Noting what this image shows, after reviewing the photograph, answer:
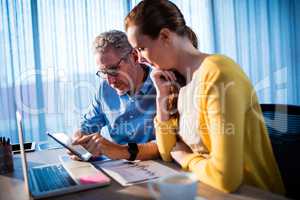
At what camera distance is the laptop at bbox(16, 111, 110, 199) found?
97 cm

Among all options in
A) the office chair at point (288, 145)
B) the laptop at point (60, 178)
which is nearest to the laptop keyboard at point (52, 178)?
the laptop at point (60, 178)

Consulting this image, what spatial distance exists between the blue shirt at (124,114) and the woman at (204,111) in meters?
0.27

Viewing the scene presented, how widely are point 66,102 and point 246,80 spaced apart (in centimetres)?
207

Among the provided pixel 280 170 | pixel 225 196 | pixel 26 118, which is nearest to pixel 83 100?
pixel 26 118

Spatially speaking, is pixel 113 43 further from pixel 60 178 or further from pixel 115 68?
pixel 60 178

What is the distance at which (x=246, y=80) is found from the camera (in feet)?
3.39

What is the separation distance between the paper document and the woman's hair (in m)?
0.50

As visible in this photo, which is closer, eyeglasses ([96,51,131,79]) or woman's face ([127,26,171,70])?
woman's face ([127,26,171,70])

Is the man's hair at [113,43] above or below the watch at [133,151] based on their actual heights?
above

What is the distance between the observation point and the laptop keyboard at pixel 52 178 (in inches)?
40.4

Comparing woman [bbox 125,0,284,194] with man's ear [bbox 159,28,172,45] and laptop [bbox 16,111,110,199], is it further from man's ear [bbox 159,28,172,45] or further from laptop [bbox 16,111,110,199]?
laptop [bbox 16,111,110,199]

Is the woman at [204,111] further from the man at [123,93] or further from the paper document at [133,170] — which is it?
the man at [123,93]

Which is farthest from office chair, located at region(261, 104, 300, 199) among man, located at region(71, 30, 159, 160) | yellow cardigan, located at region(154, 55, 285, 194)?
man, located at region(71, 30, 159, 160)

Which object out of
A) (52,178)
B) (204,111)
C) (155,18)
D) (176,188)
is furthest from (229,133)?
(52,178)
